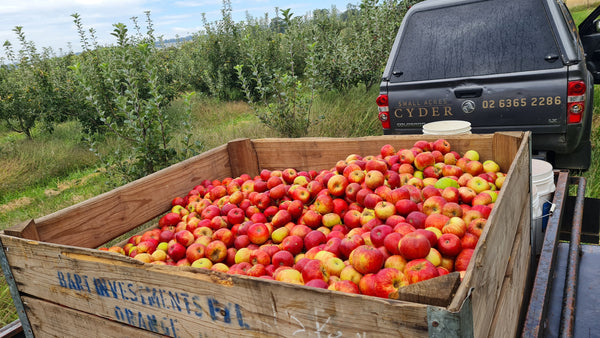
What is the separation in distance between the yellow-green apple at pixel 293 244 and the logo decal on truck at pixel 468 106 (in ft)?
8.95

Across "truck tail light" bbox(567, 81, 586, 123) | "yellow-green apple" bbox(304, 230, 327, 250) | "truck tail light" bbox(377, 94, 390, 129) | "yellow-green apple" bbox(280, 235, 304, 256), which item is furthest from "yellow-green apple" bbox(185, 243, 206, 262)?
"truck tail light" bbox(567, 81, 586, 123)

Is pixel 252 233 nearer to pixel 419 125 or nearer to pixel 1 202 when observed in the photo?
pixel 419 125

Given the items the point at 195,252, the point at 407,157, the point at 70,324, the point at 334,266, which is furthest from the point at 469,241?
the point at 70,324

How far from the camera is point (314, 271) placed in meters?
1.64

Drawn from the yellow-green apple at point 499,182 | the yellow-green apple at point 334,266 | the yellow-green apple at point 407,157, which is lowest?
the yellow-green apple at point 334,266

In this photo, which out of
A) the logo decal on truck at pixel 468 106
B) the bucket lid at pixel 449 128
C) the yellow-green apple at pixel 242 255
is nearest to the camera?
the yellow-green apple at pixel 242 255

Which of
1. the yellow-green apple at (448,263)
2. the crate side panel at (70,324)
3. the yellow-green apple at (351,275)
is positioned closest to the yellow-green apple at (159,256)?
the crate side panel at (70,324)

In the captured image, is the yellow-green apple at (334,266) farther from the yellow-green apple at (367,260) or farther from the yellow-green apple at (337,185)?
the yellow-green apple at (337,185)

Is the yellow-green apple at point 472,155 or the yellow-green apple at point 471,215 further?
the yellow-green apple at point 472,155

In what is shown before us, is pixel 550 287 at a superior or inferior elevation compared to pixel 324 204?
inferior

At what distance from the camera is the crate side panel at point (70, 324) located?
1.57 meters

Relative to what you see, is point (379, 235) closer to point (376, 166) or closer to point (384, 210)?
point (384, 210)

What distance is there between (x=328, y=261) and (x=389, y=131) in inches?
125

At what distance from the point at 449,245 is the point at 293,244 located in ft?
2.44
